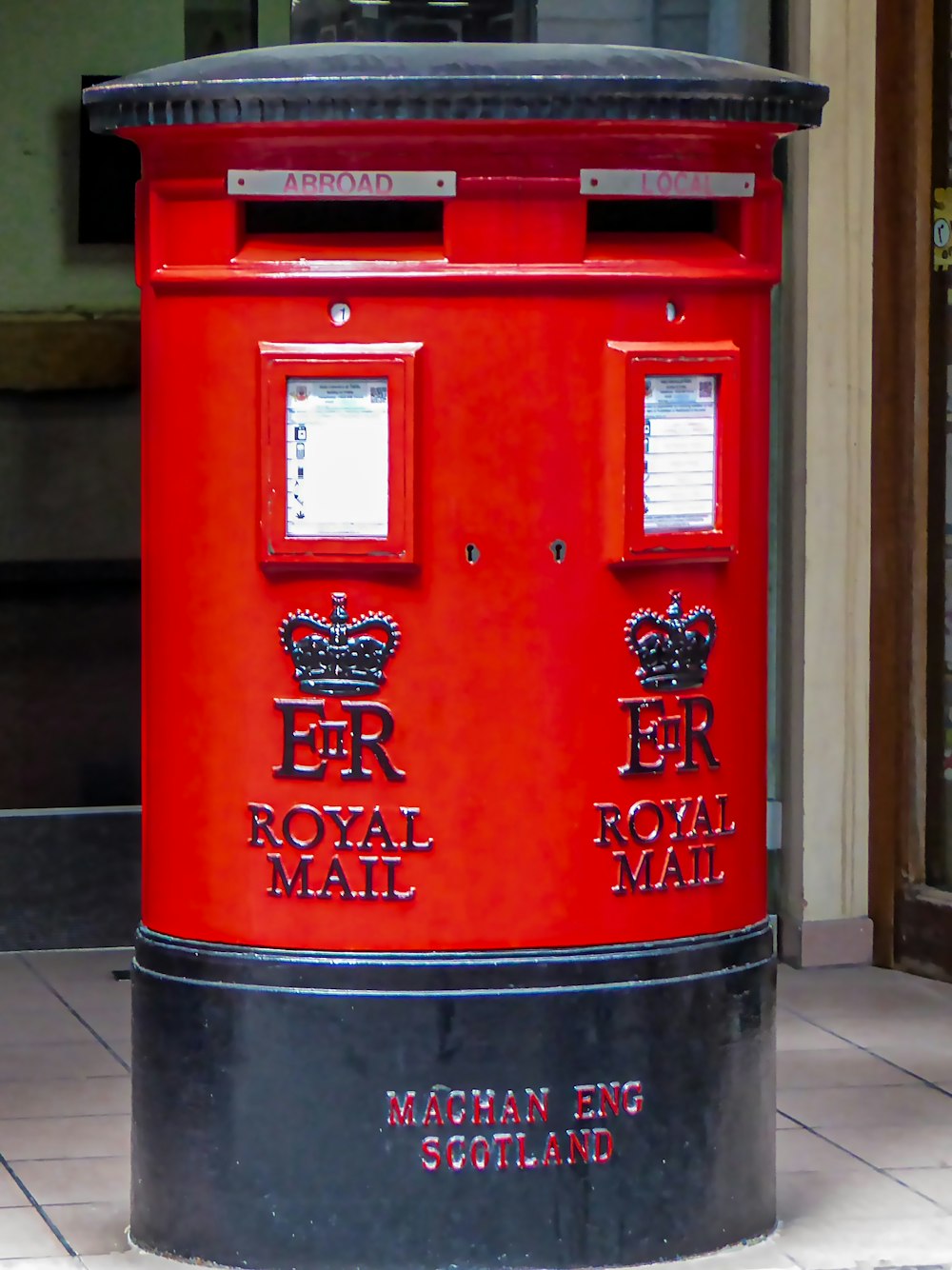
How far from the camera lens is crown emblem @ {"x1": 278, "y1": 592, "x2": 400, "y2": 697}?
4.00m

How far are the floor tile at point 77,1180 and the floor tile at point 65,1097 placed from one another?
12.9 inches

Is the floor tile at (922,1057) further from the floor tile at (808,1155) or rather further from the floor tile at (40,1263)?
the floor tile at (40,1263)

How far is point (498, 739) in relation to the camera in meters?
4.05

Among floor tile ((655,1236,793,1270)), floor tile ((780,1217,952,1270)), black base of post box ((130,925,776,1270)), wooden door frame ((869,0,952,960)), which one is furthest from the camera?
wooden door frame ((869,0,952,960))

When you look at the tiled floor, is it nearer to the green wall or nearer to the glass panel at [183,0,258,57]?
the green wall

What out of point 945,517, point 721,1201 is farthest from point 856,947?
point 721,1201

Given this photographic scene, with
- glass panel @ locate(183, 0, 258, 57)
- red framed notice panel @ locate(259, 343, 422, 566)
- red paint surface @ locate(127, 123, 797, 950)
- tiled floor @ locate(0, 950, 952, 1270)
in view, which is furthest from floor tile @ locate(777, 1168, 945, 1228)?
glass panel @ locate(183, 0, 258, 57)

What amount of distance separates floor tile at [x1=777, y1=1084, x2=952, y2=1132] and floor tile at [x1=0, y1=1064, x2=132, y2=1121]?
1.47m

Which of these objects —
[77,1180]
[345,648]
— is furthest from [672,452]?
[77,1180]

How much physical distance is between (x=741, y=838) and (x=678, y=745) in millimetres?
257

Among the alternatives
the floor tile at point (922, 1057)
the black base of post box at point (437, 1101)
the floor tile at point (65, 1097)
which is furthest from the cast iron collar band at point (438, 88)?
the floor tile at point (922, 1057)

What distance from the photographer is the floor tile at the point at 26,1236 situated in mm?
4371

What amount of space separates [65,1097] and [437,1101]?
1.61 metres

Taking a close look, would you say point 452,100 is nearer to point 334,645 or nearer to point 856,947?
point 334,645
